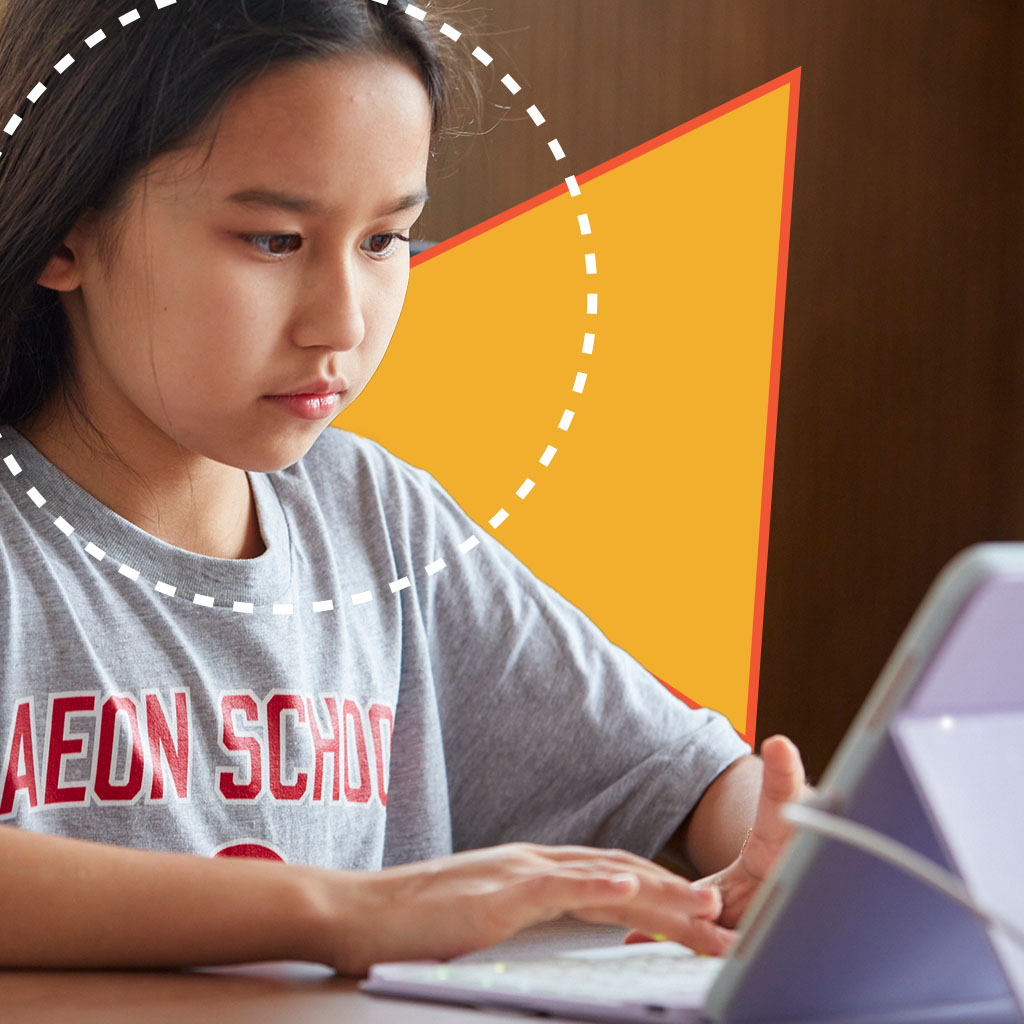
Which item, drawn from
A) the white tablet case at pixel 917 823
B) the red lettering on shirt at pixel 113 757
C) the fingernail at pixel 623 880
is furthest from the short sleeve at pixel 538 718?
the white tablet case at pixel 917 823

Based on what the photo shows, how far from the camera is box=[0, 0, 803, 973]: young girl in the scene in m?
0.67

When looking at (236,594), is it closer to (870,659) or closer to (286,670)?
(286,670)

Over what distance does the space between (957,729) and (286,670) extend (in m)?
0.53

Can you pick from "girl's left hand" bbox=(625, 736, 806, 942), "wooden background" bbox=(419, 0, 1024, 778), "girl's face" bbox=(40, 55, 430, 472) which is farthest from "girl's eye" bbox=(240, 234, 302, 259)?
"wooden background" bbox=(419, 0, 1024, 778)

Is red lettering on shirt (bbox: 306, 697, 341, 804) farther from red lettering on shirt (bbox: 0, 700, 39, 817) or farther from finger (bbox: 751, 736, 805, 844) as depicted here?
finger (bbox: 751, 736, 805, 844)

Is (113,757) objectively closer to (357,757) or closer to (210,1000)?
(357,757)

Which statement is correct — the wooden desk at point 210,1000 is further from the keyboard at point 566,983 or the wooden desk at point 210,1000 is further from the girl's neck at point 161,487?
the girl's neck at point 161,487

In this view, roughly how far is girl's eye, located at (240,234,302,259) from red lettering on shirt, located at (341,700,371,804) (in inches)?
11.6

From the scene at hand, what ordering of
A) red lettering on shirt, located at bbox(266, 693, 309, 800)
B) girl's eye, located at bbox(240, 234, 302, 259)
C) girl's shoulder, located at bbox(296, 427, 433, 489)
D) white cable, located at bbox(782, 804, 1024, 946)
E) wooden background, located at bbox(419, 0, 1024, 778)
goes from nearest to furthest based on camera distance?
white cable, located at bbox(782, 804, 1024, 946) < girl's eye, located at bbox(240, 234, 302, 259) < red lettering on shirt, located at bbox(266, 693, 309, 800) < girl's shoulder, located at bbox(296, 427, 433, 489) < wooden background, located at bbox(419, 0, 1024, 778)

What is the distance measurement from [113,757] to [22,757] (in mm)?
46

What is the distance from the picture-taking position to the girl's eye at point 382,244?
2.35 feet

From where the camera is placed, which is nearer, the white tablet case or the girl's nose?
the white tablet case

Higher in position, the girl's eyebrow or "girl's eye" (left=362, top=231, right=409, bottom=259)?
the girl's eyebrow

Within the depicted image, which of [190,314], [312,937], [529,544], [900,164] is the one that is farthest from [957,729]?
[900,164]
